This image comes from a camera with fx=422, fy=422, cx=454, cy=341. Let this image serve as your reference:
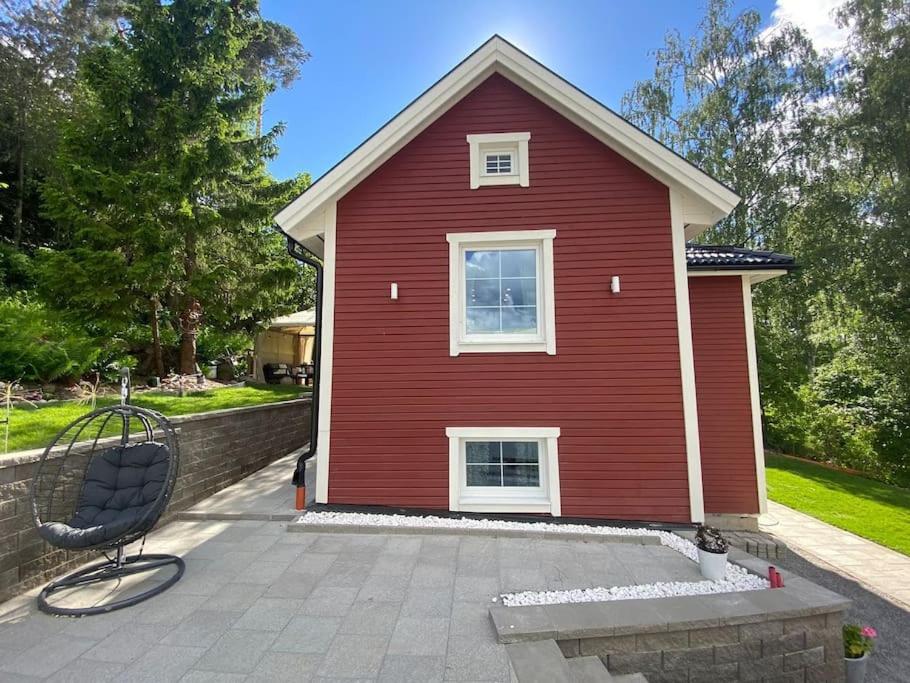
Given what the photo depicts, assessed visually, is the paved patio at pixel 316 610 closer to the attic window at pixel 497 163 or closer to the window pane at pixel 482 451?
the window pane at pixel 482 451

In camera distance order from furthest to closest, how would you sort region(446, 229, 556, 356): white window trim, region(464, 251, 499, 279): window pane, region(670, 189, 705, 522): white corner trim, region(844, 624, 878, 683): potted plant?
region(464, 251, 499, 279): window pane → region(446, 229, 556, 356): white window trim → region(670, 189, 705, 522): white corner trim → region(844, 624, 878, 683): potted plant

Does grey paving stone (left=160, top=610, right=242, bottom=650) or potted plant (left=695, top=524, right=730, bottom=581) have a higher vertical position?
potted plant (left=695, top=524, right=730, bottom=581)

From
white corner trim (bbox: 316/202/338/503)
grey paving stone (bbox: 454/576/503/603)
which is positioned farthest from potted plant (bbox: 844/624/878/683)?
white corner trim (bbox: 316/202/338/503)

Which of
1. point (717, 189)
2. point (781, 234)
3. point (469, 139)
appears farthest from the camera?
point (781, 234)

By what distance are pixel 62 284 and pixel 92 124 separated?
3933 mm

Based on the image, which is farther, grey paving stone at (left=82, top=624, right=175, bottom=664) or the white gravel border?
the white gravel border

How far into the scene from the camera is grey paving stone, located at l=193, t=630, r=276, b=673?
2457mm

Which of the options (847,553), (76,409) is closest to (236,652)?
(76,409)

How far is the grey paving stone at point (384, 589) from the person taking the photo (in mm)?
3291

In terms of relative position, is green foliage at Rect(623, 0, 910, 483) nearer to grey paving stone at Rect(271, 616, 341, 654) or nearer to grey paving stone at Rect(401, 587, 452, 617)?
grey paving stone at Rect(401, 587, 452, 617)

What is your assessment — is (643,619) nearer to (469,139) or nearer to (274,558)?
(274,558)

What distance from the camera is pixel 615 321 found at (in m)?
5.19

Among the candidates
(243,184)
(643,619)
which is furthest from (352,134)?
(643,619)

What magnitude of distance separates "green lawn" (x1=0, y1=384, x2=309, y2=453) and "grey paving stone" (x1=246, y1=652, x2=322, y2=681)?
13.0ft
